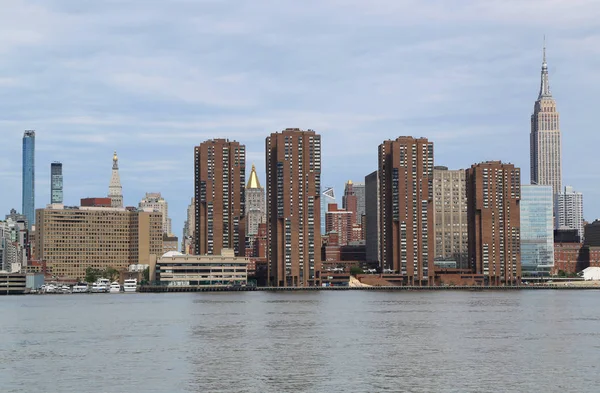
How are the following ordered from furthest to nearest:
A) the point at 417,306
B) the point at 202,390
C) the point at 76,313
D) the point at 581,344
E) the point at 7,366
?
the point at 417,306
the point at 76,313
the point at 581,344
the point at 7,366
the point at 202,390

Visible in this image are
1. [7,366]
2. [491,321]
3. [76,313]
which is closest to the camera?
[7,366]

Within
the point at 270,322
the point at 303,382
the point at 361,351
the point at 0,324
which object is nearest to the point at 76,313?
the point at 0,324

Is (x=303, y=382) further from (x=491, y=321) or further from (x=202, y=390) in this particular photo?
(x=491, y=321)

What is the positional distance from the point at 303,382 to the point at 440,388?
9.89m

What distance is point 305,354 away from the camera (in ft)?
315

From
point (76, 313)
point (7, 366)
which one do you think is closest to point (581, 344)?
point (7, 366)

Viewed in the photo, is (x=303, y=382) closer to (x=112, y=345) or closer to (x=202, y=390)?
(x=202, y=390)

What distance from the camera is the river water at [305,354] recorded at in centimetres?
7700

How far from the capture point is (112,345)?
10656 cm

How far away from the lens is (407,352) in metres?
97.8

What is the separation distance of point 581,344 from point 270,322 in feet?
160

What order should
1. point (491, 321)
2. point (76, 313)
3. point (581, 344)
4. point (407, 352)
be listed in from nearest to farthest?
point (407, 352), point (581, 344), point (491, 321), point (76, 313)

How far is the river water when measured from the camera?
7700cm

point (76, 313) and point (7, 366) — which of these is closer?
point (7, 366)
